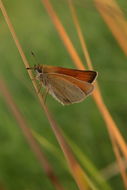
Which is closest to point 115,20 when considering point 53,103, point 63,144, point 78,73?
point 78,73

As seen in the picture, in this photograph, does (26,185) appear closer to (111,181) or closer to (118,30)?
(111,181)

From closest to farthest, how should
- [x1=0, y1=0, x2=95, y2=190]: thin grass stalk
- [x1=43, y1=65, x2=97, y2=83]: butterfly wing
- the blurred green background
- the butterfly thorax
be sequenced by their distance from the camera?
[x1=0, y1=0, x2=95, y2=190]: thin grass stalk
[x1=43, y1=65, x2=97, y2=83]: butterfly wing
the butterfly thorax
the blurred green background

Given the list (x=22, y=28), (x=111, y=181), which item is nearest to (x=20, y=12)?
(x=22, y=28)

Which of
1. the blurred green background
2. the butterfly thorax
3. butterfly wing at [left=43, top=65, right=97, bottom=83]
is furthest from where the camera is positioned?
the blurred green background

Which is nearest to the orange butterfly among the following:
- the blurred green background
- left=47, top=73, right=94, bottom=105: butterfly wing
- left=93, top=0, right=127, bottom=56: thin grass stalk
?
left=47, top=73, right=94, bottom=105: butterfly wing

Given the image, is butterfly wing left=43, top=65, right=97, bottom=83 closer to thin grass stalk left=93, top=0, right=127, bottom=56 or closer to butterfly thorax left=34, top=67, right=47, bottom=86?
butterfly thorax left=34, top=67, right=47, bottom=86

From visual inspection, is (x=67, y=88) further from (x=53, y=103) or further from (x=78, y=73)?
(x=53, y=103)
